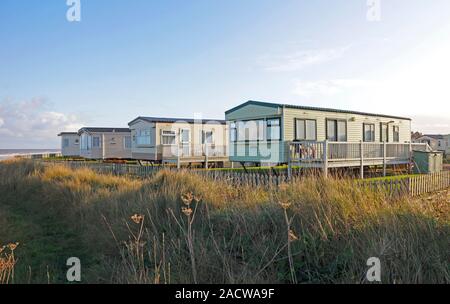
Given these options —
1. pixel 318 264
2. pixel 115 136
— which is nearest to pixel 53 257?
pixel 318 264

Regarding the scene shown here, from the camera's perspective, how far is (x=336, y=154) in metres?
13.9

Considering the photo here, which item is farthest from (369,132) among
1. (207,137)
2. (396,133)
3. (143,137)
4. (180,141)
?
(143,137)

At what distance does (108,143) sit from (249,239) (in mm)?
29424

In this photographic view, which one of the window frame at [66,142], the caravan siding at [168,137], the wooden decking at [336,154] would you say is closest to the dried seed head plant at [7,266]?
the wooden decking at [336,154]

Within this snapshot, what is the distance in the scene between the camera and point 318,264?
336 centimetres

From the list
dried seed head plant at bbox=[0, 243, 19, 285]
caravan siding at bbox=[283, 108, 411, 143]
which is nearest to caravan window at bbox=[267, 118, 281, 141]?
caravan siding at bbox=[283, 108, 411, 143]

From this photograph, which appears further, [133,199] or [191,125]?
[191,125]

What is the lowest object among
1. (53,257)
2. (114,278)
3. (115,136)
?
(53,257)

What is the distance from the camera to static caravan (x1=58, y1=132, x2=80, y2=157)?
3862 cm

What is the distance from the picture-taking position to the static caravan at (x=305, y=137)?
14.0 m

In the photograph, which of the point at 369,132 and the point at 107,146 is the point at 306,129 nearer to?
the point at 369,132

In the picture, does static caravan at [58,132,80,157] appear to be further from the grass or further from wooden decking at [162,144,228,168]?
the grass

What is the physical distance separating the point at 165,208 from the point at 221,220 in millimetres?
1513
